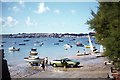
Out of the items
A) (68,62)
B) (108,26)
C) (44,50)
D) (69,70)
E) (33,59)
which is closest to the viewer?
(108,26)

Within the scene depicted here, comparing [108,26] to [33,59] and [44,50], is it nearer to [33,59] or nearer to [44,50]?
[33,59]

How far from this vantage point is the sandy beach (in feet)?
33.4

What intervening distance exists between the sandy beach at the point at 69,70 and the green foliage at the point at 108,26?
4.08 m

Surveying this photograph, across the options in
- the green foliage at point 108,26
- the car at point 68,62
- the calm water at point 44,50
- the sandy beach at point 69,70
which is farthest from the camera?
the calm water at point 44,50

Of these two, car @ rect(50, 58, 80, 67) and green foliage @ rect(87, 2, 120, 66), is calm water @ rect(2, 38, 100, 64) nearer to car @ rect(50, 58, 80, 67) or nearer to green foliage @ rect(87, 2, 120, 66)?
car @ rect(50, 58, 80, 67)

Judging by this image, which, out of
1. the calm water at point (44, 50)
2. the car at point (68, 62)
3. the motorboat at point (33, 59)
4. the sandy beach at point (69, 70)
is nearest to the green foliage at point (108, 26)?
the sandy beach at point (69, 70)

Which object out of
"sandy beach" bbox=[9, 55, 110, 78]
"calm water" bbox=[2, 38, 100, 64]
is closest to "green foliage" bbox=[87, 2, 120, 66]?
"sandy beach" bbox=[9, 55, 110, 78]

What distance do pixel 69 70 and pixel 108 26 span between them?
635 cm

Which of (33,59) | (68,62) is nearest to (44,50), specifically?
(33,59)

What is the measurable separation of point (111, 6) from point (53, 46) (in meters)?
11.0

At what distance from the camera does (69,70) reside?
11.7 metres

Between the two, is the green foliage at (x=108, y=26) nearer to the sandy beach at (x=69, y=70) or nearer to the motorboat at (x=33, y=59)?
the sandy beach at (x=69, y=70)

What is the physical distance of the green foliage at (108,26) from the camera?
5.22 metres

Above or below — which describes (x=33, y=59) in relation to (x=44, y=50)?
below
